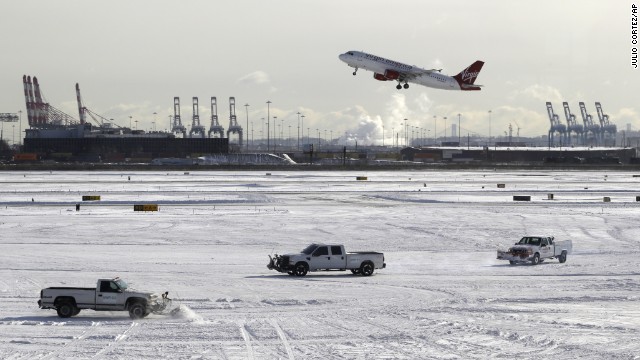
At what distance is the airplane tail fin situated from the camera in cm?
14918

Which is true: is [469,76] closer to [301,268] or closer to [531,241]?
[531,241]

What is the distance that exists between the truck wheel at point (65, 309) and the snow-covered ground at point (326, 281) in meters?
0.27

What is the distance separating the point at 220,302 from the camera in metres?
38.6

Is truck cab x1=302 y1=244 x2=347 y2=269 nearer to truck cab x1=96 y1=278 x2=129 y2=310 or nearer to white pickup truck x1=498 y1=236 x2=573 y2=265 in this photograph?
white pickup truck x1=498 y1=236 x2=573 y2=265

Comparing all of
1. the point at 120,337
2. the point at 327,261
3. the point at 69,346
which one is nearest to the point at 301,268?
the point at 327,261

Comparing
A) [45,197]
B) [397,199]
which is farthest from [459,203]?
[45,197]

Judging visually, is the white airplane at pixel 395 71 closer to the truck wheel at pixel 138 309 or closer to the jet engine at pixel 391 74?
the jet engine at pixel 391 74

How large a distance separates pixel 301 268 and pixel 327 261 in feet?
4.09

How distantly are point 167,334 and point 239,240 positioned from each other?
29433mm

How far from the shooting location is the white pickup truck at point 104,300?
35.2 metres

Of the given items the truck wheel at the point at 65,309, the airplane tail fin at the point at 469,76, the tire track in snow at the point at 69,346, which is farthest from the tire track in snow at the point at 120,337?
the airplane tail fin at the point at 469,76

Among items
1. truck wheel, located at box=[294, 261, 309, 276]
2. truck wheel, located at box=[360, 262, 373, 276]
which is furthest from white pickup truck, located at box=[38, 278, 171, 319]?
truck wheel, located at box=[360, 262, 373, 276]

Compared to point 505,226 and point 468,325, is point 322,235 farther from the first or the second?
point 468,325

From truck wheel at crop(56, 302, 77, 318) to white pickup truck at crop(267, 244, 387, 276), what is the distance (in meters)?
12.5
